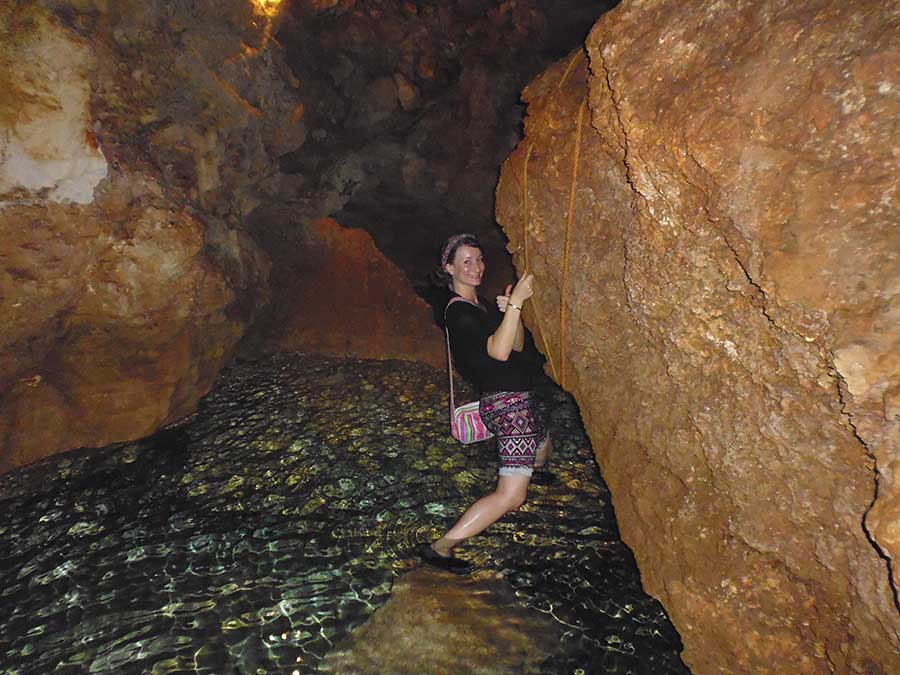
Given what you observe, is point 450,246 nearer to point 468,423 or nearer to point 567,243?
point 567,243

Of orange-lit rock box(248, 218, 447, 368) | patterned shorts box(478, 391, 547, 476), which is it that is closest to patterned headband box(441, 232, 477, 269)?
patterned shorts box(478, 391, 547, 476)

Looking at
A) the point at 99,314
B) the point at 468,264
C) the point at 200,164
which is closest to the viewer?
the point at 468,264

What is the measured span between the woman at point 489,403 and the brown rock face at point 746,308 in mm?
407

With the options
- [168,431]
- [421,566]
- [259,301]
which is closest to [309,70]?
[259,301]

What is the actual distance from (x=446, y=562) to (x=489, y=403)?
0.94 meters

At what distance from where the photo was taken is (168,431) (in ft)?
15.0

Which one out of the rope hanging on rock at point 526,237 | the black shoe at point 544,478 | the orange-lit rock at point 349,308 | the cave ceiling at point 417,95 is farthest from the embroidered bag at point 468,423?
the cave ceiling at point 417,95

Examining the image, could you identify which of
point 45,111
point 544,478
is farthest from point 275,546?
point 45,111

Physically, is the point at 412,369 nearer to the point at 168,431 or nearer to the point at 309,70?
the point at 168,431

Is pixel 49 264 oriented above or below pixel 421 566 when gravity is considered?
above

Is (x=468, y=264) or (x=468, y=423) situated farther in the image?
(x=468, y=423)

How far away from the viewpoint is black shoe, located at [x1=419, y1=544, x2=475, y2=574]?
9.71 ft

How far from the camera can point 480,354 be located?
2.93 metres

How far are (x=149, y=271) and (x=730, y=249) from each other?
4064 millimetres
